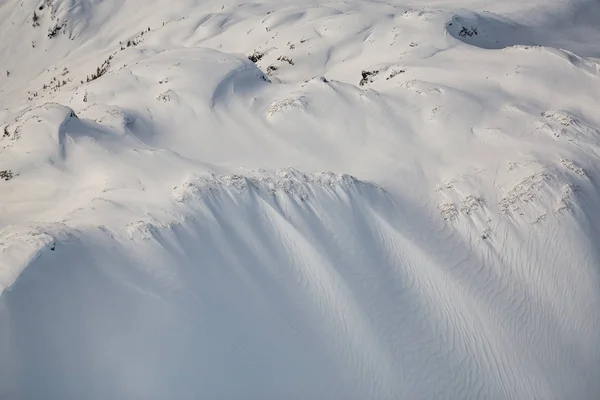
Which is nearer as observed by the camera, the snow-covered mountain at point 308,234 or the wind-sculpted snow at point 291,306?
the wind-sculpted snow at point 291,306

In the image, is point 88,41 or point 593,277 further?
point 88,41

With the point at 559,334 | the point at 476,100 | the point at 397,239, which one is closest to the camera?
the point at 559,334

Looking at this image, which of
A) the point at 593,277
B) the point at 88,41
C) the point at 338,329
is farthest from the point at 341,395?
the point at 88,41

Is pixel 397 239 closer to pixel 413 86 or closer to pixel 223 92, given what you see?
pixel 413 86

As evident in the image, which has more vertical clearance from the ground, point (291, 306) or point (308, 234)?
point (308, 234)

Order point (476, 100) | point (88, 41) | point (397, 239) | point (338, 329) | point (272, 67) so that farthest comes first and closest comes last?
point (88, 41)
point (272, 67)
point (476, 100)
point (397, 239)
point (338, 329)

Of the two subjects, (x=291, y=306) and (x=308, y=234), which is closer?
(x=291, y=306)

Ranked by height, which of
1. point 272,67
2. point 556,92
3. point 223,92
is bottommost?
point 556,92

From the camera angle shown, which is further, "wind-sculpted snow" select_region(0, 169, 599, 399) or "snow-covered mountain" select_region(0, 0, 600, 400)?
"snow-covered mountain" select_region(0, 0, 600, 400)
